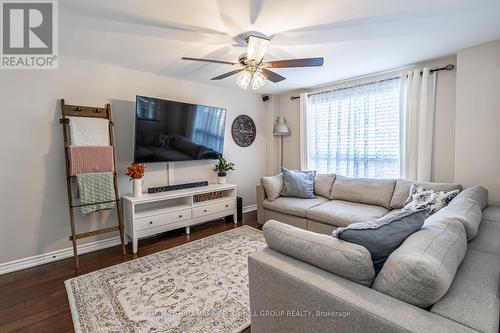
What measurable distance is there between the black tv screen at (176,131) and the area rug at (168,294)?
1350 mm

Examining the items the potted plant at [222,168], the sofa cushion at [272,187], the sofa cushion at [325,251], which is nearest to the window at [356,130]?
the sofa cushion at [272,187]

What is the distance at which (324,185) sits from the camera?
365 centimetres

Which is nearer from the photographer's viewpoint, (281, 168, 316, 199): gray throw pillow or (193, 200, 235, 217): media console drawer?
(193, 200, 235, 217): media console drawer

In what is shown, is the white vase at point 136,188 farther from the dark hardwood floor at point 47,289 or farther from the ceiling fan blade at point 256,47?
the ceiling fan blade at point 256,47

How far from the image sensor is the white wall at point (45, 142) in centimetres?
244

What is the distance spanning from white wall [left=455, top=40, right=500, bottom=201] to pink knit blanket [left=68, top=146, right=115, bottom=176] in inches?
163

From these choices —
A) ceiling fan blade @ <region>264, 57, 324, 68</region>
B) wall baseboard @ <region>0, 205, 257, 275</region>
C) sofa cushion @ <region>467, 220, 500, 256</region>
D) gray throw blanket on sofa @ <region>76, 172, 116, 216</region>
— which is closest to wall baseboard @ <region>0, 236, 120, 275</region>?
wall baseboard @ <region>0, 205, 257, 275</region>

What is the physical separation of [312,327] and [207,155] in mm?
3058

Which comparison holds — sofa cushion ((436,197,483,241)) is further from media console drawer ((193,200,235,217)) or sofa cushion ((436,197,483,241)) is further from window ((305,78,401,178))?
media console drawer ((193,200,235,217))

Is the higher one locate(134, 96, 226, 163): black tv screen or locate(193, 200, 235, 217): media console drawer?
locate(134, 96, 226, 163): black tv screen

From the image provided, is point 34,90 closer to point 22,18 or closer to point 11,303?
point 22,18

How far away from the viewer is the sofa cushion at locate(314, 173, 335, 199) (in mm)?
3607

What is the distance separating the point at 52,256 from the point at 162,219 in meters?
1.23

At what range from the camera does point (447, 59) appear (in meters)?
2.91
